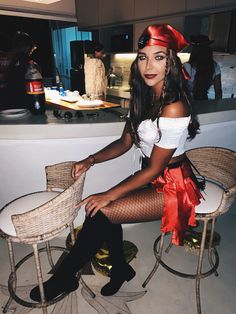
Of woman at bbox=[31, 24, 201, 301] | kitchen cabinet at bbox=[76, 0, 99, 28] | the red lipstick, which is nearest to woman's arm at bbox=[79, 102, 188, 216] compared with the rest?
woman at bbox=[31, 24, 201, 301]

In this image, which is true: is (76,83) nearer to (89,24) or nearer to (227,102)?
(89,24)

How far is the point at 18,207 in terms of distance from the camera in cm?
126

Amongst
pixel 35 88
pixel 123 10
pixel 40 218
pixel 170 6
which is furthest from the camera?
pixel 123 10

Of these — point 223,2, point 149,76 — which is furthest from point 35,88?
point 223,2

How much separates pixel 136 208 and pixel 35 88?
942 mm

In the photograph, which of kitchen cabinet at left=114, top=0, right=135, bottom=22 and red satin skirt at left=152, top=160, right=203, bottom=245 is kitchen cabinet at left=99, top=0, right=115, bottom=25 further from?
red satin skirt at left=152, top=160, right=203, bottom=245

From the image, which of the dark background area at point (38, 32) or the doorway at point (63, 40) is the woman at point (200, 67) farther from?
the doorway at point (63, 40)

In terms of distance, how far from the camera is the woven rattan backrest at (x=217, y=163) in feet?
4.68

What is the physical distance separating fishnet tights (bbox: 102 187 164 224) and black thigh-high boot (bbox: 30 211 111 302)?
5 cm

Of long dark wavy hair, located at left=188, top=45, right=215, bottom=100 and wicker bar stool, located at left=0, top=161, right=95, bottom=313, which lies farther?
long dark wavy hair, located at left=188, top=45, right=215, bottom=100

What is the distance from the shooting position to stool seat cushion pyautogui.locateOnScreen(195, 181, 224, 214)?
4.22ft

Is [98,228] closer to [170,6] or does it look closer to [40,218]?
[40,218]

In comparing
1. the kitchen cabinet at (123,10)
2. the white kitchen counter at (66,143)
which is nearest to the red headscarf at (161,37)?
the white kitchen counter at (66,143)

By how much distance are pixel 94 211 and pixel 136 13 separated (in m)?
3.90
